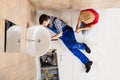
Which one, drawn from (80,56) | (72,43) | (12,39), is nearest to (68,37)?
(72,43)

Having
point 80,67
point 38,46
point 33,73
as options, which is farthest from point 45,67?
point 38,46

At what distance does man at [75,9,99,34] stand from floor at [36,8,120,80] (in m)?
0.12

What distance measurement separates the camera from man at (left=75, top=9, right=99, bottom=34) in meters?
3.05

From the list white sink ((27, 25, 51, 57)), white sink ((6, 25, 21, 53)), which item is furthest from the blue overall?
white sink ((6, 25, 21, 53))

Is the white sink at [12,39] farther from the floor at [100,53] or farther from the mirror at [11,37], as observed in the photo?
the floor at [100,53]

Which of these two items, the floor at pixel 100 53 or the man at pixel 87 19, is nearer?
the man at pixel 87 19

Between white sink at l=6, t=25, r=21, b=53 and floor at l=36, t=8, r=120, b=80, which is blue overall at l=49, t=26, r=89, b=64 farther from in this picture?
white sink at l=6, t=25, r=21, b=53

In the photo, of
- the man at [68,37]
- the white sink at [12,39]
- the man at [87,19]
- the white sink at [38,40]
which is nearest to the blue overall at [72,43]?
the man at [68,37]

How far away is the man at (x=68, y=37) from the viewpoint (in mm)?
2941

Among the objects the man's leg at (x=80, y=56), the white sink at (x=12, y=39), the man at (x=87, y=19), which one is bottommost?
the man's leg at (x=80, y=56)

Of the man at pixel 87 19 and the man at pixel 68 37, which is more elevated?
the man at pixel 87 19

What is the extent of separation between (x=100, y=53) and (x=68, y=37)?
51 centimetres

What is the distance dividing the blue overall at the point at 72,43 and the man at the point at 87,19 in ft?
0.37

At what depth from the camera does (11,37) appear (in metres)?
1.87
